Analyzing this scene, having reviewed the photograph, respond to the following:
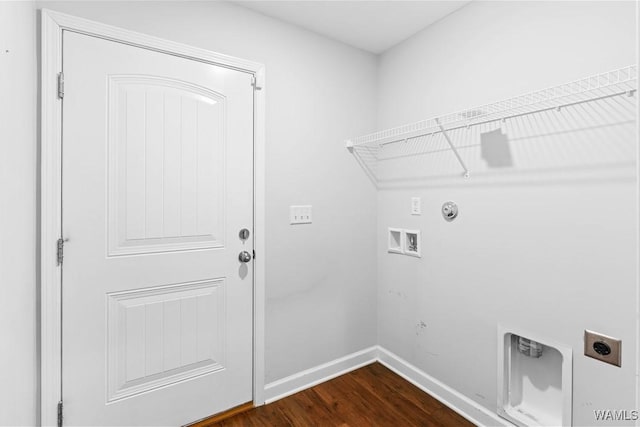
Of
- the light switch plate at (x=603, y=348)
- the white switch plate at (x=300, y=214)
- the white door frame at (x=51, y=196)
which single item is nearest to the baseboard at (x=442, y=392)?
the light switch plate at (x=603, y=348)

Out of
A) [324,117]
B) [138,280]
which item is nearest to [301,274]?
[138,280]

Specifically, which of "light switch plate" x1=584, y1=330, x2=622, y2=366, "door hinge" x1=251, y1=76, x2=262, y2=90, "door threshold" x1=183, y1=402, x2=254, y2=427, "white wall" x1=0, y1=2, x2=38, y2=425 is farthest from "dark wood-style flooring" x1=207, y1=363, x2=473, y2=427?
"door hinge" x1=251, y1=76, x2=262, y2=90

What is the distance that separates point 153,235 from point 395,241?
1559mm

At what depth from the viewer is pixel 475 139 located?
5.70 feet

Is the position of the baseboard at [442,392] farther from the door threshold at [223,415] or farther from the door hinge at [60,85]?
the door hinge at [60,85]

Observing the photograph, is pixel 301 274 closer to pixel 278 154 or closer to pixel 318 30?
pixel 278 154

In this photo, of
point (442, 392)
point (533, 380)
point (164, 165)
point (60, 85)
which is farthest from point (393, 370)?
point (60, 85)

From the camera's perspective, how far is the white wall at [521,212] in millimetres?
1265

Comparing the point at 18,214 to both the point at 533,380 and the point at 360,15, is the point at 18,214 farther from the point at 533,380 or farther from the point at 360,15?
the point at 533,380

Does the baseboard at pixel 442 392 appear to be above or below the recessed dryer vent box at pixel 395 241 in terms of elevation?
below

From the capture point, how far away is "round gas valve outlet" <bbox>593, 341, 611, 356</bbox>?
128cm

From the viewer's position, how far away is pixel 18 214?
1021mm

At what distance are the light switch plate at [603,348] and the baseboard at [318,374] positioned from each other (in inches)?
53.8

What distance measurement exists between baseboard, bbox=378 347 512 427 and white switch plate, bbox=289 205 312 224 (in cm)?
118
